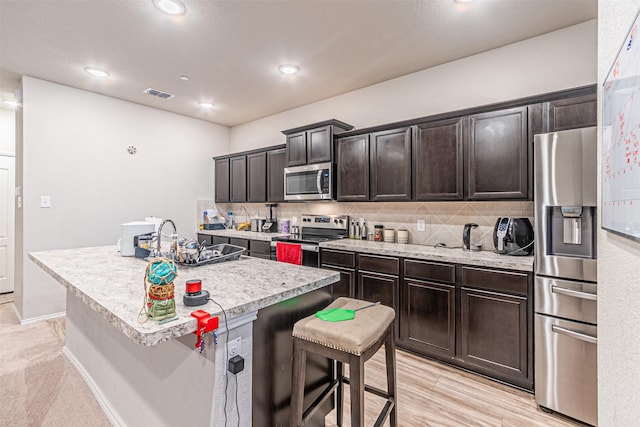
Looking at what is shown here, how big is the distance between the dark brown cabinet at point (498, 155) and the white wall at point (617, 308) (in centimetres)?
145

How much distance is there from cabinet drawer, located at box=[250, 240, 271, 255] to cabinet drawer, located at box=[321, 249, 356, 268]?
970 millimetres

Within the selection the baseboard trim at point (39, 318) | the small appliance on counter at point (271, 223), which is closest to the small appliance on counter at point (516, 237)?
the small appliance on counter at point (271, 223)

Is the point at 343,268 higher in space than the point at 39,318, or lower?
higher

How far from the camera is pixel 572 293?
6.19ft

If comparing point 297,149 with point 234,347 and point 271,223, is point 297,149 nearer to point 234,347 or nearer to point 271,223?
point 271,223

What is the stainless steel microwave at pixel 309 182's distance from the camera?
3.59m

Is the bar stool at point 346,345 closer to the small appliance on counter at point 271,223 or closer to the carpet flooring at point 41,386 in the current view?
the carpet flooring at point 41,386

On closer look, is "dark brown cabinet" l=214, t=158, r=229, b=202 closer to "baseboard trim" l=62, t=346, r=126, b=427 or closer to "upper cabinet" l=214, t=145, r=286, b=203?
"upper cabinet" l=214, t=145, r=286, b=203

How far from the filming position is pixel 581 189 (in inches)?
73.1

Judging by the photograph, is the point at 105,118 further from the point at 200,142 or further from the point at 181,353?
the point at 181,353

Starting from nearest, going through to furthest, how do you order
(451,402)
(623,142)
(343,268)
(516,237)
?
1. (623,142)
2. (451,402)
3. (516,237)
4. (343,268)

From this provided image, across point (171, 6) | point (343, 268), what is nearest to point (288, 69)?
point (171, 6)

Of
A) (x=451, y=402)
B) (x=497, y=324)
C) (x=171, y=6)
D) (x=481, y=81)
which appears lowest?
(x=451, y=402)

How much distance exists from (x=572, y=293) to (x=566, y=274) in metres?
0.12
